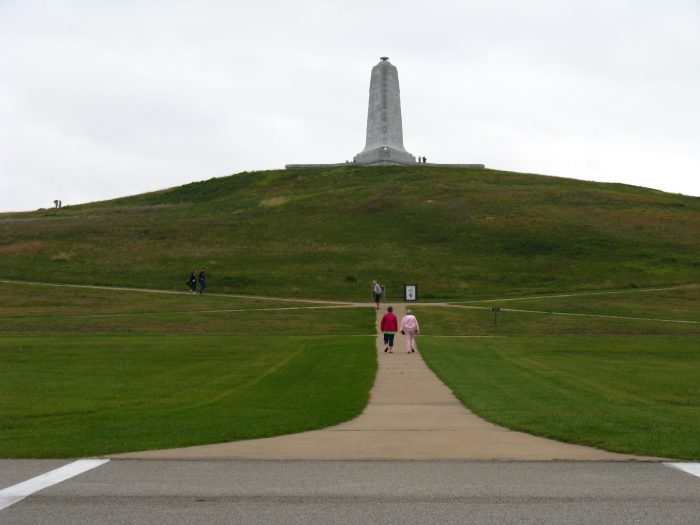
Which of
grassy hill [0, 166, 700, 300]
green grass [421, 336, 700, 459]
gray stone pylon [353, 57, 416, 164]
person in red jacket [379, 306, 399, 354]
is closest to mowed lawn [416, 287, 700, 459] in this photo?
green grass [421, 336, 700, 459]

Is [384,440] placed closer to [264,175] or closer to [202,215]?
[202,215]

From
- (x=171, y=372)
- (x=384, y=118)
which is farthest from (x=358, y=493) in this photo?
(x=384, y=118)

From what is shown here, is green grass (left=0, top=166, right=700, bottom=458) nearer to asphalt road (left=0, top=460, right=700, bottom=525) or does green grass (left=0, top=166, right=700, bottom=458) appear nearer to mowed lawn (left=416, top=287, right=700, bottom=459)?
mowed lawn (left=416, top=287, right=700, bottom=459)

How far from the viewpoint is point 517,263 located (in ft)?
229

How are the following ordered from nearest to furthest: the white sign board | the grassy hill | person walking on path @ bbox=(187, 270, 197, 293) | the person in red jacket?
1. the person in red jacket
2. the white sign board
3. person walking on path @ bbox=(187, 270, 197, 293)
4. the grassy hill

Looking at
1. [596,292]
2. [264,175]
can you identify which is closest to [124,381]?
[596,292]

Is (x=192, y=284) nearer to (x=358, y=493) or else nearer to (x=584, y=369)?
(x=584, y=369)

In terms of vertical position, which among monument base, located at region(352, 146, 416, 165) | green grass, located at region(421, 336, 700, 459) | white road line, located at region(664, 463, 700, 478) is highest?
monument base, located at region(352, 146, 416, 165)

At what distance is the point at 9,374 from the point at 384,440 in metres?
13.9

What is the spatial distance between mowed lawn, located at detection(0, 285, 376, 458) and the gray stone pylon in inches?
2626

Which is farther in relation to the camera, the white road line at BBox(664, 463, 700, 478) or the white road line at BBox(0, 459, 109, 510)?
the white road line at BBox(664, 463, 700, 478)

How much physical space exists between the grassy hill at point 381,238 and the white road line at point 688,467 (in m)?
47.7

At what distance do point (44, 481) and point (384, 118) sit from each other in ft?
349

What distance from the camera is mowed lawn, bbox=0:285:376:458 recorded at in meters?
14.0
